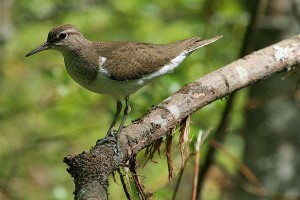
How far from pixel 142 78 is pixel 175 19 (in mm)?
3500

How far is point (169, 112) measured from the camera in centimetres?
364

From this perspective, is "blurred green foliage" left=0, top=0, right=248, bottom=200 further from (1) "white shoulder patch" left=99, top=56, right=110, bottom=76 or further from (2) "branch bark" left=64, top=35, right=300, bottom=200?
(2) "branch bark" left=64, top=35, right=300, bottom=200

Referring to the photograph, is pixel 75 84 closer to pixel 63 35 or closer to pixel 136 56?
pixel 63 35

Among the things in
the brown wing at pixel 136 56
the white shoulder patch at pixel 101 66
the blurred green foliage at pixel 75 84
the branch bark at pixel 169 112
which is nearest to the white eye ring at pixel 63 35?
the brown wing at pixel 136 56

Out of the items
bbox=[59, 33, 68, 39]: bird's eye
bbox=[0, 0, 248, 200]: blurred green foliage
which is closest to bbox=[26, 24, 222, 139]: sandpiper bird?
bbox=[59, 33, 68, 39]: bird's eye

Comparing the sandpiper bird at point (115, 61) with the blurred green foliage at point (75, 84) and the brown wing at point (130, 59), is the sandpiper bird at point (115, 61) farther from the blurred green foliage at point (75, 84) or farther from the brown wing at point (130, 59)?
the blurred green foliage at point (75, 84)

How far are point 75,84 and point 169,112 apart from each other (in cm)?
368

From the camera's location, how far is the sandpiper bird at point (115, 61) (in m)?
4.59

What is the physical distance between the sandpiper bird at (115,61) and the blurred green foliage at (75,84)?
490mm

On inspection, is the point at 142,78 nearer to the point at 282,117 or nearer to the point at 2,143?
the point at 282,117

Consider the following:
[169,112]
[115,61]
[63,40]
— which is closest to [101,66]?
[115,61]

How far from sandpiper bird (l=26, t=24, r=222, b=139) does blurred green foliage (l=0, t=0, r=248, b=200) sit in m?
0.49

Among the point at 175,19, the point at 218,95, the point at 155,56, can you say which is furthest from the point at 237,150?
the point at 218,95

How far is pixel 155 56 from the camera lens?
4.82 metres
